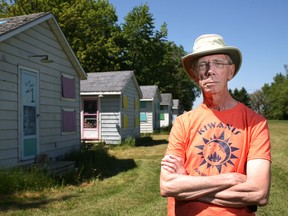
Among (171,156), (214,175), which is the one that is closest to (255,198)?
(214,175)

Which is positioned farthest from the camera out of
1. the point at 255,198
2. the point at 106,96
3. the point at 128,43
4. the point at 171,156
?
the point at 128,43

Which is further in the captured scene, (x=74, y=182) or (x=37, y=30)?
(x=37, y=30)

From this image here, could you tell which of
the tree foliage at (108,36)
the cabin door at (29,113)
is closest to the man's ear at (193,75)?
the cabin door at (29,113)

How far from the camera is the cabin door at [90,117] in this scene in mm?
20516

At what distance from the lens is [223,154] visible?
6.98 feet

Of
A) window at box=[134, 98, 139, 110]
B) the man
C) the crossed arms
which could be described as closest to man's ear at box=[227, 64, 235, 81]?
the man

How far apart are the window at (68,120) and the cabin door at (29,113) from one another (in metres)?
2.08

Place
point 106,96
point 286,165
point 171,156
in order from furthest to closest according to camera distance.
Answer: point 106,96
point 286,165
point 171,156

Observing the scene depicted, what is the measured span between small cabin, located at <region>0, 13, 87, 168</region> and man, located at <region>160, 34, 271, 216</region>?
7.98 metres

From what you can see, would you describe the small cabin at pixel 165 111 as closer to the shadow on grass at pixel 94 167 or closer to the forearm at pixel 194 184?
the shadow on grass at pixel 94 167

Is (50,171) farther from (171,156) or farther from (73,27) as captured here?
(73,27)

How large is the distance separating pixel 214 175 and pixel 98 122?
18709 mm

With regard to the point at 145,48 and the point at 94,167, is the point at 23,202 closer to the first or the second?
the point at 94,167

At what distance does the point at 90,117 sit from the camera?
67.5 ft
